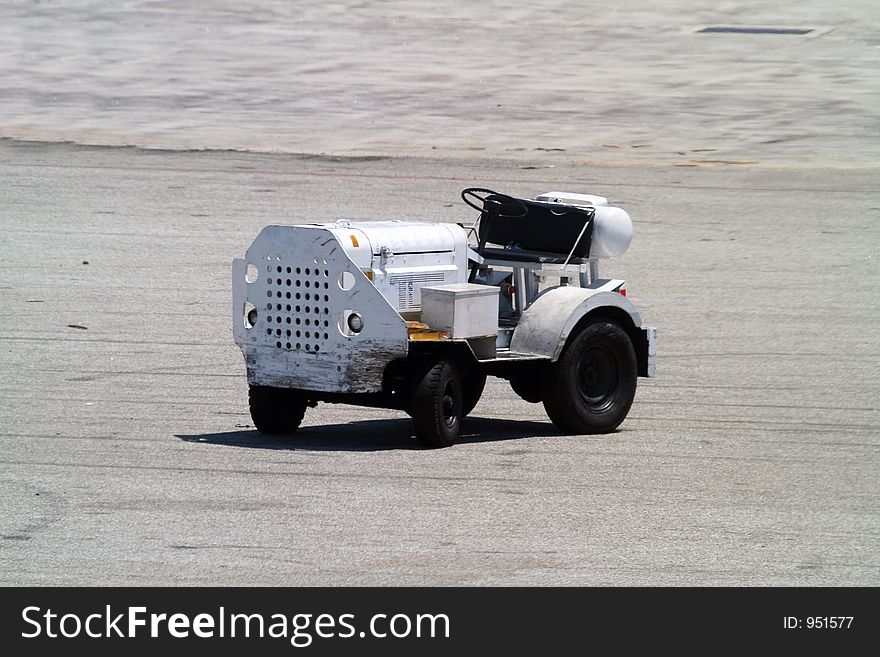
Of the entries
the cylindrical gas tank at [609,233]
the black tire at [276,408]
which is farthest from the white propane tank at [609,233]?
the black tire at [276,408]

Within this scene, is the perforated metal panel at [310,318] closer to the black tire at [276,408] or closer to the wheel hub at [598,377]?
the black tire at [276,408]

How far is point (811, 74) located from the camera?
35.1m

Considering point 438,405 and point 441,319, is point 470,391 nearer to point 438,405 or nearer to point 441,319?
point 441,319

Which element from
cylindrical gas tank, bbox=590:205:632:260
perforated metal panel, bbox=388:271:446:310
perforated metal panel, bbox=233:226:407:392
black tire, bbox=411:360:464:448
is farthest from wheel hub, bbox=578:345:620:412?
perforated metal panel, bbox=233:226:407:392

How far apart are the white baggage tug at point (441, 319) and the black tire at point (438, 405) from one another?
1 centimetres

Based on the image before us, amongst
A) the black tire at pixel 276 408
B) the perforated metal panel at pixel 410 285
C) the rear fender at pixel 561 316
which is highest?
the perforated metal panel at pixel 410 285

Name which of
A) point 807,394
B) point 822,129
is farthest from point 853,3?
point 807,394

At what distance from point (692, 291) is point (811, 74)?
58.0 ft

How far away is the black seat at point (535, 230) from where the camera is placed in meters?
12.1

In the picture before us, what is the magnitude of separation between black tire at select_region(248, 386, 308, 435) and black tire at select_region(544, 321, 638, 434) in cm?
180

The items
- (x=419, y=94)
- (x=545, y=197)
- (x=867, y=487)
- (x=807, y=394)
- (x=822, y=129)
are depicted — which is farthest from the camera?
(x=419, y=94)

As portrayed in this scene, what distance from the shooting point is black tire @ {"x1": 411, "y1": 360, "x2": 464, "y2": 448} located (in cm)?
1077

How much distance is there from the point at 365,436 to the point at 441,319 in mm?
1258

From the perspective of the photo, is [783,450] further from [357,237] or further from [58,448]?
[58,448]
